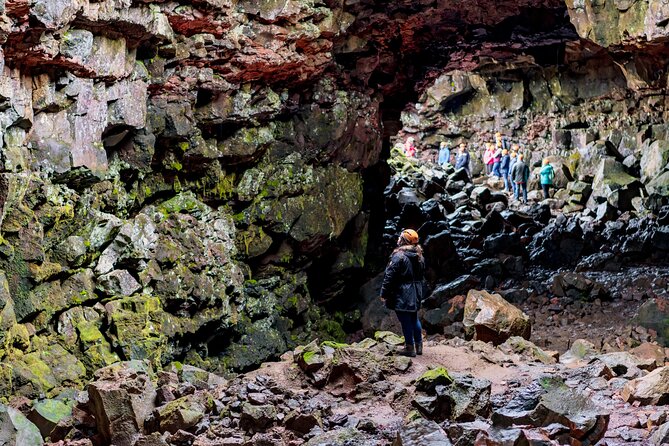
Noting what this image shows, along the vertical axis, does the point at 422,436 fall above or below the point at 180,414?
above

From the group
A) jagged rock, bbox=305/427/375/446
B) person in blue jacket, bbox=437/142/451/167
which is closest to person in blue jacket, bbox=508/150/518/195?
person in blue jacket, bbox=437/142/451/167

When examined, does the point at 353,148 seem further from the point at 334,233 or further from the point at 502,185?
the point at 502,185

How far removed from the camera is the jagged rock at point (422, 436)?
530 cm

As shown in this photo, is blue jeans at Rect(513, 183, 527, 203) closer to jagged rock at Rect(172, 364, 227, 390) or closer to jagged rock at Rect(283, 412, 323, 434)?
jagged rock at Rect(172, 364, 227, 390)

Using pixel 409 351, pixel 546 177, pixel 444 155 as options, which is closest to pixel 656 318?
pixel 409 351

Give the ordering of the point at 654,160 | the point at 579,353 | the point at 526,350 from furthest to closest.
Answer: the point at 654,160, the point at 579,353, the point at 526,350

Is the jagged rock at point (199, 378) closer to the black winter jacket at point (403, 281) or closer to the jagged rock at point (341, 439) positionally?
the black winter jacket at point (403, 281)

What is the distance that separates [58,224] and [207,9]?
452 centimetres

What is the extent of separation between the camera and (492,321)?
11.1 m

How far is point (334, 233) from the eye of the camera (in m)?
15.8

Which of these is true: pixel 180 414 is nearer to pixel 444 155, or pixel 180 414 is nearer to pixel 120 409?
pixel 120 409

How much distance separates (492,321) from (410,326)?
90.6 inches

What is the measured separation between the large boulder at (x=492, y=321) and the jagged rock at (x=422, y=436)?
566cm

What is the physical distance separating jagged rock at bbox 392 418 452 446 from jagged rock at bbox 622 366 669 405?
2623mm
